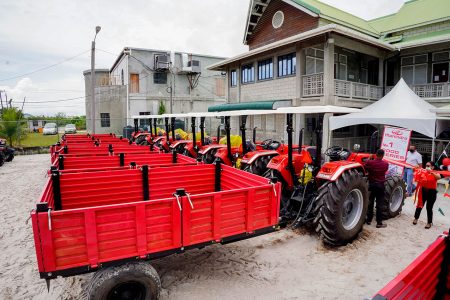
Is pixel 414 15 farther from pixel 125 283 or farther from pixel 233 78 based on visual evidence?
pixel 125 283

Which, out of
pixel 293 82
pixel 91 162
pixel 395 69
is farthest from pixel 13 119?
pixel 395 69

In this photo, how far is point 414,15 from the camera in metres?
15.8

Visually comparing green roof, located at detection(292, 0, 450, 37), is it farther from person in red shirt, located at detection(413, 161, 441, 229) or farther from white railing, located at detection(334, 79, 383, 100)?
person in red shirt, located at detection(413, 161, 441, 229)

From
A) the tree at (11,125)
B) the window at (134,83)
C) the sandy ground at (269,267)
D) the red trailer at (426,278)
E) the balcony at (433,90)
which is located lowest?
the sandy ground at (269,267)

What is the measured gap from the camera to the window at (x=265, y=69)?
15.3 metres

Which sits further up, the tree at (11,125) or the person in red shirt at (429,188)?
the tree at (11,125)

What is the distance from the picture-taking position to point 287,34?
15.5 m

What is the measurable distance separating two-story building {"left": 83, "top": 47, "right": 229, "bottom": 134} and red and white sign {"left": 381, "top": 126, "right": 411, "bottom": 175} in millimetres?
17536

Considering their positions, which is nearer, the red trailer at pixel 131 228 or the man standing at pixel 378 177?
the red trailer at pixel 131 228

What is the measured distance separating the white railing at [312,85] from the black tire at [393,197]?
6920 mm

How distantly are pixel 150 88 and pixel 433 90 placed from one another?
813 inches

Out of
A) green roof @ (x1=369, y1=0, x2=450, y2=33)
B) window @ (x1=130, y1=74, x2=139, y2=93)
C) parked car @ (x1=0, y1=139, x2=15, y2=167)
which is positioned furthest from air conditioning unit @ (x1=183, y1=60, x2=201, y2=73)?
parked car @ (x1=0, y1=139, x2=15, y2=167)

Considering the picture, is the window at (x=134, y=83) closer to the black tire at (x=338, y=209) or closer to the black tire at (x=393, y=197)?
the black tire at (x=393, y=197)

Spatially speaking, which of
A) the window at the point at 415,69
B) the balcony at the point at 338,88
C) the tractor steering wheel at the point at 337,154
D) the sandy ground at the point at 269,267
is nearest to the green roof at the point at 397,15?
the window at the point at 415,69
